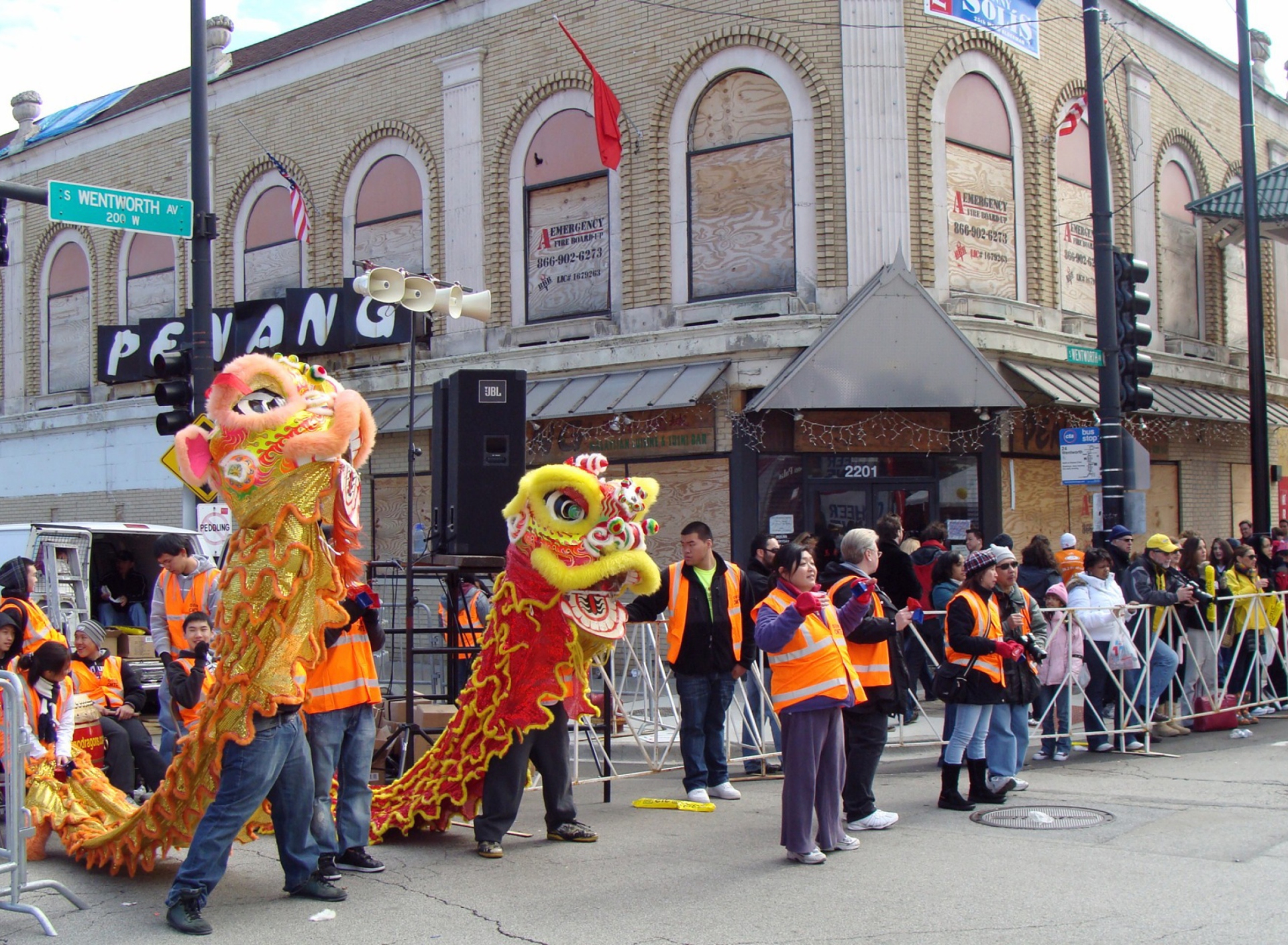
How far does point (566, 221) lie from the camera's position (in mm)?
16328

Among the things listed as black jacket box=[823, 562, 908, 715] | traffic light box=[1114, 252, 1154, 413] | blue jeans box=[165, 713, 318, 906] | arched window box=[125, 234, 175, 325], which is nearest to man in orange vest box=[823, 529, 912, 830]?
black jacket box=[823, 562, 908, 715]

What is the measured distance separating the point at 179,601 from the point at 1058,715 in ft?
21.7

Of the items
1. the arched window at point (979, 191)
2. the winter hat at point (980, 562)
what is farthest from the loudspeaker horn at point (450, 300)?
the arched window at point (979, 191)

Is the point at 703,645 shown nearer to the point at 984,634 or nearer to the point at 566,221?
the point at 984,634

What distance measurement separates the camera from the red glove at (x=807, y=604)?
245 inches

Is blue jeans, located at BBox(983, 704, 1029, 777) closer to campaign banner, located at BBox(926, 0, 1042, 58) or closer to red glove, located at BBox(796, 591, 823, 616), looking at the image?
red glove, located at BBox(796, 591, 823, 616)

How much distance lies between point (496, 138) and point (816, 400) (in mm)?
6109

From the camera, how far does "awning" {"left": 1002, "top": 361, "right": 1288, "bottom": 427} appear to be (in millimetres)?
15180

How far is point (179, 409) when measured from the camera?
12.2 m

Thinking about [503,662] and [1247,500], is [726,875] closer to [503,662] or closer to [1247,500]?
[503,662]

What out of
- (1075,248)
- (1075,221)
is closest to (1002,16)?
(1075,221)

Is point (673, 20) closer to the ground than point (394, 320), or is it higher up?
higher up

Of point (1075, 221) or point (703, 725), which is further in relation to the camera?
point (1075, 221)

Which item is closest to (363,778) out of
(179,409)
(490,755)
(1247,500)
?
(490,755)
